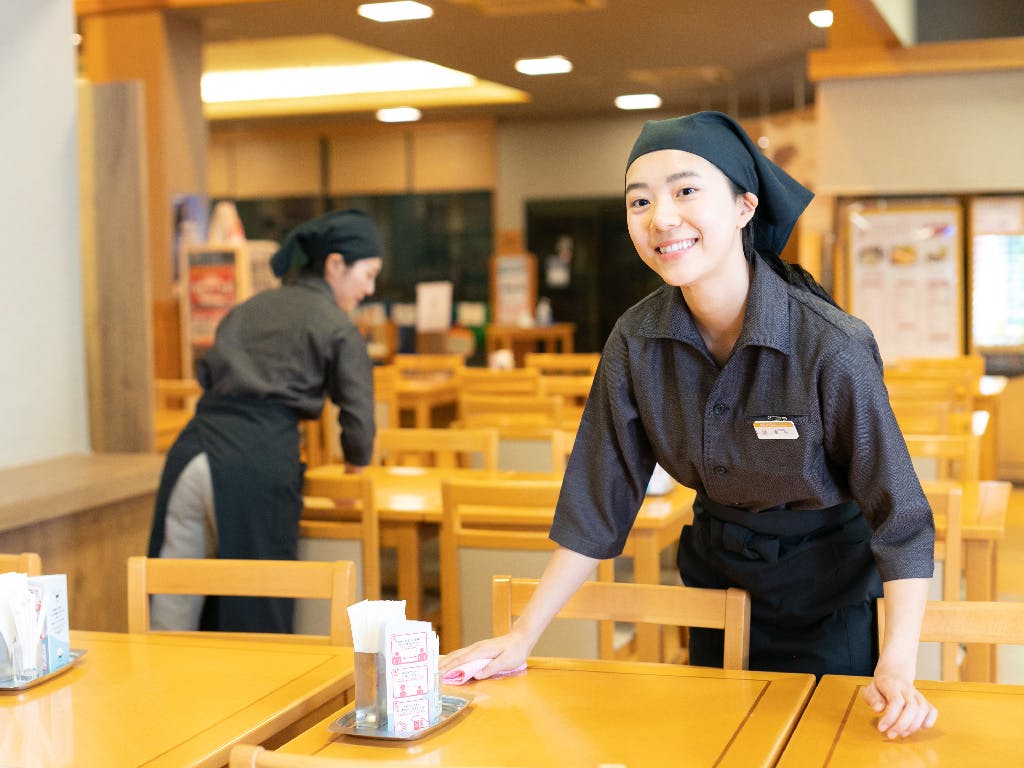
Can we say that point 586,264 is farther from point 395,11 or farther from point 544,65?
point 395,11

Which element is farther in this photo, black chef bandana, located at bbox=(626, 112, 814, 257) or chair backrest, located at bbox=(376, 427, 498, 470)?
chair backrest, located at bbox=(376, 427, 498, 470)

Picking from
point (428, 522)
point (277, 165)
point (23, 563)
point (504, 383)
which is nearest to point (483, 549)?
Result: point (428, 522)

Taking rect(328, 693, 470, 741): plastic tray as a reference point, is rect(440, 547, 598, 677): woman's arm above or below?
above

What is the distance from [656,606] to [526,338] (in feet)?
35.8

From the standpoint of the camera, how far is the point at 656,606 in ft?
6.95

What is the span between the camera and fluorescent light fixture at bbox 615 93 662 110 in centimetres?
1181

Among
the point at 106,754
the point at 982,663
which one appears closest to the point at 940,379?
the point at 982,663

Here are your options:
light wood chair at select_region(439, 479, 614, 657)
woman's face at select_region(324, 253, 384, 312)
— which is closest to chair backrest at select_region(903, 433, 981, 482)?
Answer: light wood chair at select_region(439, 479, 614, 657)

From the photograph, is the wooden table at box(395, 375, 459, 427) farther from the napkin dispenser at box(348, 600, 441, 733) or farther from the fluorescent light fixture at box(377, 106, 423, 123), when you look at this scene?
the napkin dispenser at box(348, 600, 441, 733)

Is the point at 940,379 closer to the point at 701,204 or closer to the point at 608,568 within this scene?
the point at 608,568

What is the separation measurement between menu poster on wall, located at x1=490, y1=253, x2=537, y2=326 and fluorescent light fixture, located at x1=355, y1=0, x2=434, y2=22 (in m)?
5.44

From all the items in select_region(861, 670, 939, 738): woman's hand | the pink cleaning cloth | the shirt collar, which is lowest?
the pink cleaning cloth

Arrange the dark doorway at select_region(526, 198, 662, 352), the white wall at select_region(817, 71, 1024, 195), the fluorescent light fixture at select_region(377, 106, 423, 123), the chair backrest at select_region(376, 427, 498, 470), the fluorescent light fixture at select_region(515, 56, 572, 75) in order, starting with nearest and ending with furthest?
the chair backrest at select_region(376, 427, 498, 470), the white wall at select_region(817, 71, 1024, 195), the fluorescent light fixture at select_region(515, 56, 572, 75), the fluorescent light fixture at select_region(377, 106, 423, 123), the dark doorway at select_region(526, 198, 662, 352)

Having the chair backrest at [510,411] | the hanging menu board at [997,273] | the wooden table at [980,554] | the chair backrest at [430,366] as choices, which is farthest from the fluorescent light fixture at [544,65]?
the wooden table at [980,554]
